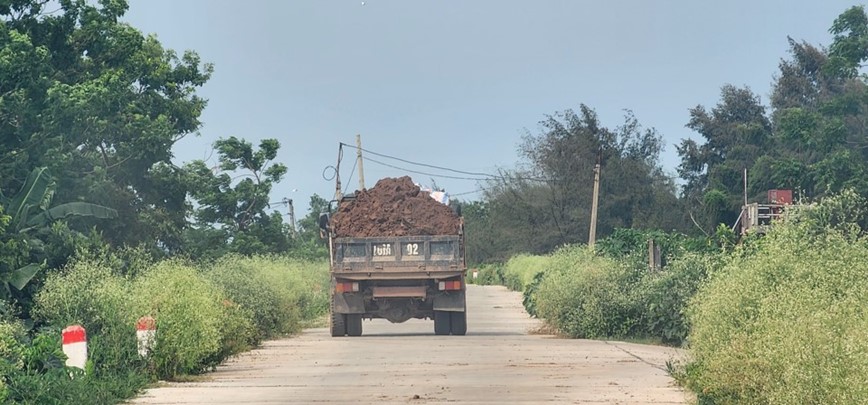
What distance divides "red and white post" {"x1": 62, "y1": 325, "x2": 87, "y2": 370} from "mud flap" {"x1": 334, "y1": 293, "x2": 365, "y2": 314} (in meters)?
13.3

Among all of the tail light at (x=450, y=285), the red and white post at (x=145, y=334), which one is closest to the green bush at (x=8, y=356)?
the red and white post at (x=145, y=334)

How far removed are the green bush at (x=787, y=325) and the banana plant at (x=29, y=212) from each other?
1053 centimetres

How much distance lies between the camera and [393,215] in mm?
28812

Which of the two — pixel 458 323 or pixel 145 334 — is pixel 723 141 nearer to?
pixel 458 323

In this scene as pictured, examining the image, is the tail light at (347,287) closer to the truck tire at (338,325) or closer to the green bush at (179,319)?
the truck tire at (338,325)

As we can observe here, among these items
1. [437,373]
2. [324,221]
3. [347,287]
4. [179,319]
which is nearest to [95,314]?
[179,319]

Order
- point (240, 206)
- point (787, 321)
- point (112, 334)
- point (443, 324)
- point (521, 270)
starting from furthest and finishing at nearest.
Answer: point (521, 270)
point (240, 206)
point (443, 324)
point (112, 334)
point (787, 321)

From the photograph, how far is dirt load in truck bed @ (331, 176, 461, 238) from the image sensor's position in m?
28.6

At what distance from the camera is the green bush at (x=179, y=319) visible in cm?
1814

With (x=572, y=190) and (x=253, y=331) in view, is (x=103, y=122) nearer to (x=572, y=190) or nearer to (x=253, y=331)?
(x=253, y=331)

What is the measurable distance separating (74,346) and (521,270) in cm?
6033

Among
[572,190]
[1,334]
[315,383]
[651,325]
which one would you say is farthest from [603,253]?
[572,190]

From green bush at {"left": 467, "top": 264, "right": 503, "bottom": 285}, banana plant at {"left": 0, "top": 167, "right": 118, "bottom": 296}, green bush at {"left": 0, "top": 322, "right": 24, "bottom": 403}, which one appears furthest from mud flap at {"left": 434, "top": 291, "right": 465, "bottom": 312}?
green bush at {"left": 467, "top": 264, "right": 503, "bottom": 285}

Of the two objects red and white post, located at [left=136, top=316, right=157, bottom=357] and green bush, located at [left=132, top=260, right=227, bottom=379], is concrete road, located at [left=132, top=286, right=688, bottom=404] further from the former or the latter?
red and white post, located at [left=136, top=316, right=157, bottom=357]
